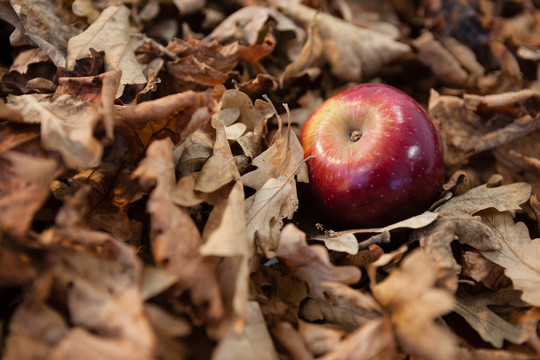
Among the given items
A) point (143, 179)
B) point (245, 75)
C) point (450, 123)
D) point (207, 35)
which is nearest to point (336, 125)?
point (245, 75)

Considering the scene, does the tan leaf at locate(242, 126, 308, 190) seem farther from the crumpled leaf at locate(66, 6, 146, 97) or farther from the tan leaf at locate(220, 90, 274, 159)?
the crumpled leaf at locate(66, 6, 146, 97)

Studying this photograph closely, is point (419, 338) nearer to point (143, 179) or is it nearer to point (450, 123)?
point (143, 179)

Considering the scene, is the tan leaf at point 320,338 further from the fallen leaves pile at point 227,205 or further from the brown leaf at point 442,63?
the brown leaf at point 442,63

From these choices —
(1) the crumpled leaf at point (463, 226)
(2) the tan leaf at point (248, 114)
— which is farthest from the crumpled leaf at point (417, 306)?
(2) the tan leaf at point (248, 114)

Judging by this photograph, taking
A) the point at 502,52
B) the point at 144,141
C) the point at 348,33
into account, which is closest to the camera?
the point at 144,141

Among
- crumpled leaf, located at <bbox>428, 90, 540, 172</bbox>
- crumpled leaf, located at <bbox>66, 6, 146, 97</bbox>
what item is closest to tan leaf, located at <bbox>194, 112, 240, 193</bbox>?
crumpled leaf, located at <bbox>66, 6, 146, 97</bbox>
